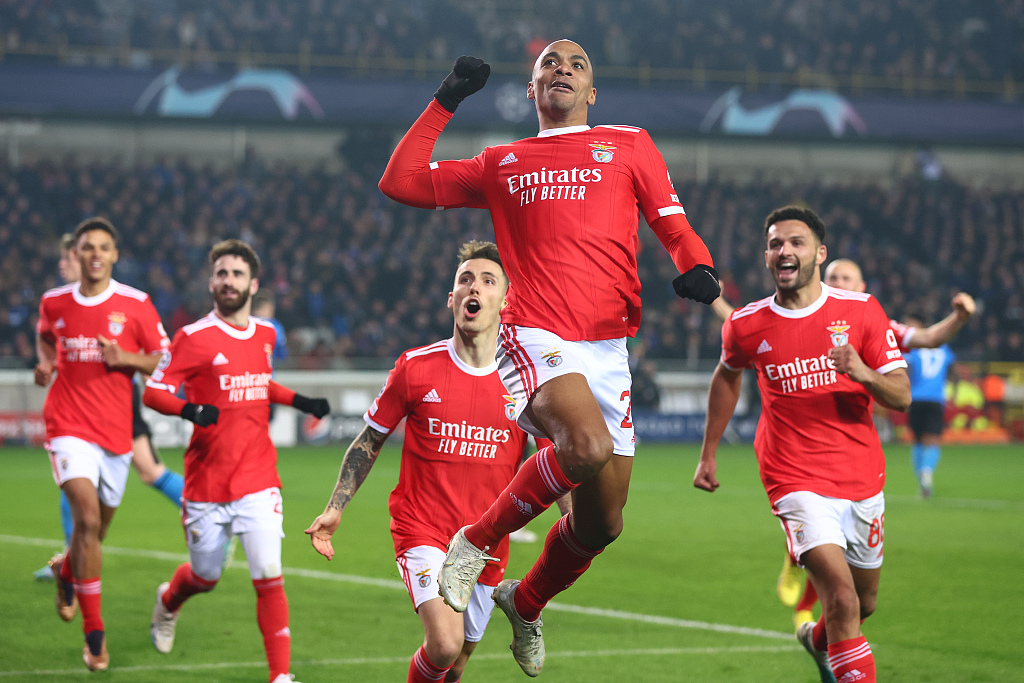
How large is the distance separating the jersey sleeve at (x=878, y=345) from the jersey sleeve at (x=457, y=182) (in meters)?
2.18

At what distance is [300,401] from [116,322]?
1.65m

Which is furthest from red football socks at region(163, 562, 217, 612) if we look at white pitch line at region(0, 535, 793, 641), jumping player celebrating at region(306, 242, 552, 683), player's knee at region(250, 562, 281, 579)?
white pitch line at region(0, 535, 793, 641)

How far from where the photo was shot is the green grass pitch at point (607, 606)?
6.51 metres

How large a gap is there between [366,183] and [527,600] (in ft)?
86.7

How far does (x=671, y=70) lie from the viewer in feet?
106

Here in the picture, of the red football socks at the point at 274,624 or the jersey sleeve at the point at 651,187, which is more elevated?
the jersey sleeve at the point at 651,187

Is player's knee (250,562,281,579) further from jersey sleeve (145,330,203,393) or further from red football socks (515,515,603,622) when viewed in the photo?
red football socks (515,515,603,622)

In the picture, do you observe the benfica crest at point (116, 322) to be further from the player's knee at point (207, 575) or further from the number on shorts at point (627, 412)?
the number on shorts at point (627, 412)

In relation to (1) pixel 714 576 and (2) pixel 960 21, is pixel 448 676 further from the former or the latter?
(2) pixel 960 21

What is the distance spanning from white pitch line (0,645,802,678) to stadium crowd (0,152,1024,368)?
1484cm

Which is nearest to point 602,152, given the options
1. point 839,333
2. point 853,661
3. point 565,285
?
point 565,285

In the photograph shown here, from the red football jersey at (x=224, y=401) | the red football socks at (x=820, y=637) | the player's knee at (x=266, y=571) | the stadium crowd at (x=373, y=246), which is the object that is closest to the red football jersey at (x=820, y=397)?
the red football socks at (x=820, y=637)

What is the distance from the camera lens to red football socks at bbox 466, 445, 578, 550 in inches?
167

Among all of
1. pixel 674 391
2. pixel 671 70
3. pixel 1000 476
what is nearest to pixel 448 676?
pixel 1000 476
